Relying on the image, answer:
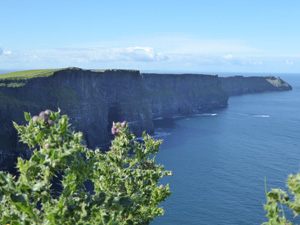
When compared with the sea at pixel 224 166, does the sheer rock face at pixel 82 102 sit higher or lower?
higher

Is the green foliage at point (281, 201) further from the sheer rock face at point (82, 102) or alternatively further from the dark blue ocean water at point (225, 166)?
the sheer rock face at point (82, 102)

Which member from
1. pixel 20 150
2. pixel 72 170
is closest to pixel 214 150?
pixel 20 150

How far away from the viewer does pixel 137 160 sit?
17.5 metres

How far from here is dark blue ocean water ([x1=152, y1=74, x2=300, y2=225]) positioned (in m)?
67.2

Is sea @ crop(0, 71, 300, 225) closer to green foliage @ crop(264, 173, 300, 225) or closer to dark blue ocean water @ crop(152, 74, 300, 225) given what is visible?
dark blue ocean water @ crop(152, 74, 300, 225)

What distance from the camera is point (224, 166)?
318 feet

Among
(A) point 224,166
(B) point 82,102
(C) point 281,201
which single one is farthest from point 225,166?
(C) point 281,201

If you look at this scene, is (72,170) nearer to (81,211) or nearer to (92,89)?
(81,211)

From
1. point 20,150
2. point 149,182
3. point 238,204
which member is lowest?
point 238,204

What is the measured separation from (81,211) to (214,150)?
361 feet

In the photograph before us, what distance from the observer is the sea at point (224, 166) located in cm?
6688

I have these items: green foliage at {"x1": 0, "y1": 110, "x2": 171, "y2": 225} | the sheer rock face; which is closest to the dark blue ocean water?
the sheer rock face

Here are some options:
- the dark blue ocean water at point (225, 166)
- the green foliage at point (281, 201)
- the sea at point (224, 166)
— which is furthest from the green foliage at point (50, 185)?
the dark blue ocean water at point (225, 166)

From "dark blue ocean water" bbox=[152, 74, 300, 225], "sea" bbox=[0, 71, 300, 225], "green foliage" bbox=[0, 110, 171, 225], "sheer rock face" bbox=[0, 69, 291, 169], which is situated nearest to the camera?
"green foliage" bbox=[0, 110, 171, 225]
